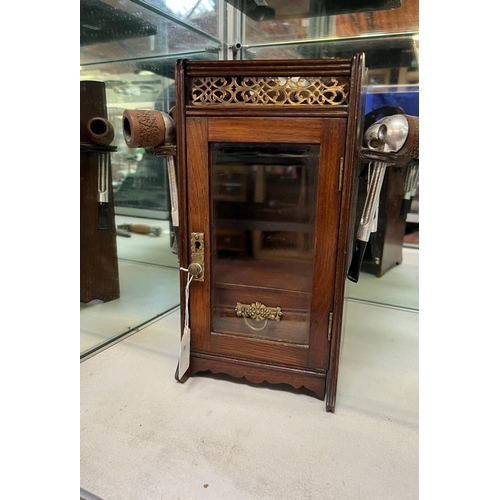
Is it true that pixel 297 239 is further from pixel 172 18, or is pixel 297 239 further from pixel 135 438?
pixel 172 18

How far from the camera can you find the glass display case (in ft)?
3.03

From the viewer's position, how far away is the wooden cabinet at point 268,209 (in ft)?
2.54

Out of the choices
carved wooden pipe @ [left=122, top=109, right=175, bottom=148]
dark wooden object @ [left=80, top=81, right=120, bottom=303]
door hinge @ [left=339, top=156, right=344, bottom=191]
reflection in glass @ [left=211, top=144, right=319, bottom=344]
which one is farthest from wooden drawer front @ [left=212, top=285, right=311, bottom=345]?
dark wooden object @ [left=80, top=81, right=120, bottom=303]

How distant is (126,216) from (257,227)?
30.6 inches

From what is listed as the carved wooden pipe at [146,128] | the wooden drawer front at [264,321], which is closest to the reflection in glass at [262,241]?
the wooden drawer front at [264,321]

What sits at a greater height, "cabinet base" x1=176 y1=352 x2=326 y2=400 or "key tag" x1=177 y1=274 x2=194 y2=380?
"key tag" x1=177 y1=274 x2=194 y2=380

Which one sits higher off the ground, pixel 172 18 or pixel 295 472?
pixel 172 18

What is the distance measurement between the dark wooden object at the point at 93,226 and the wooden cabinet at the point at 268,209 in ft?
1.77

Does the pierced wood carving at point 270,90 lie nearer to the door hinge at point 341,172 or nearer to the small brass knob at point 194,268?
the door hinge at point 341,172

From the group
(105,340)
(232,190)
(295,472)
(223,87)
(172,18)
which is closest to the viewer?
(295,472)

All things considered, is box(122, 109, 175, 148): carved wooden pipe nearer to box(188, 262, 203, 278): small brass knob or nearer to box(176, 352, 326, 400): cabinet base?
box(188, 262, 203, 278): small brass knob
